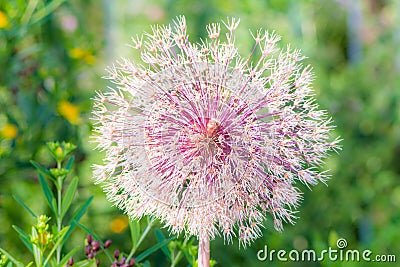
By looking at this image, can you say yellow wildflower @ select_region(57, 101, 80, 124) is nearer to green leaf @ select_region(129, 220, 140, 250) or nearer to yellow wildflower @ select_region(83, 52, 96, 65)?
yellow wildflower @ select_region(83, 52, 96, 65)

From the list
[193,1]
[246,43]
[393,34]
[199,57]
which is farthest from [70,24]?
[199,57]

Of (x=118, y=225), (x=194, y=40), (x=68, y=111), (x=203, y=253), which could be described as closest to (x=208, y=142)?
(x=203, y=253)

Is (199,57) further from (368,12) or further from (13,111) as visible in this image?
(368,12)

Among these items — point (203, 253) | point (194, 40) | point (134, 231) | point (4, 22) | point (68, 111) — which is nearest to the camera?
point (203, 253)

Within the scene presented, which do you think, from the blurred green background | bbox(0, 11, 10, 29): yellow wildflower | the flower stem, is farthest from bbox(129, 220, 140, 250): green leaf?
bbox(0, 11, 10, 29): yellow wildflower

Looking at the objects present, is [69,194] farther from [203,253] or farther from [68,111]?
[68,111]

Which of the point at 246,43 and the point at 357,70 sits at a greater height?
the point at 357,70
